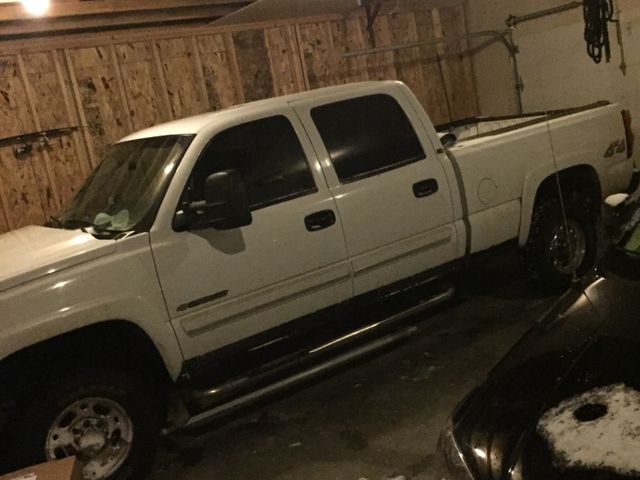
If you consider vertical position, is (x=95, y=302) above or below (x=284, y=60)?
below

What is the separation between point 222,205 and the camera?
3781 millimetres

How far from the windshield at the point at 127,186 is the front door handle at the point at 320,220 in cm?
92

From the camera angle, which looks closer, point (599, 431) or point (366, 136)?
point (599, 431)

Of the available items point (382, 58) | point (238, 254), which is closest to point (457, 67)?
point (382, 58)

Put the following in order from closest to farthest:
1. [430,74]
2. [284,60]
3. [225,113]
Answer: [225,113] → [284,60] → [430,74]

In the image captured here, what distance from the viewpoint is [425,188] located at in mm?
4859

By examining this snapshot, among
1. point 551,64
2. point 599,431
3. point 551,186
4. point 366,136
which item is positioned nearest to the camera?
point 599,431

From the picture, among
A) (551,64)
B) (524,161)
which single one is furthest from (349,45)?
(524,161)

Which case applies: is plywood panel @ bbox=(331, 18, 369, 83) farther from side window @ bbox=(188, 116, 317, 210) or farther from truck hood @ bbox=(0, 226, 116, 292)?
truck hood @ bbox=(0, 226, 116, 292)

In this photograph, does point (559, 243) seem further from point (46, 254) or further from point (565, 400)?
point (46, 254)

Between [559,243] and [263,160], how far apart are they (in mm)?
2890

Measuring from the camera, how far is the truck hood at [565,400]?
2059 mm

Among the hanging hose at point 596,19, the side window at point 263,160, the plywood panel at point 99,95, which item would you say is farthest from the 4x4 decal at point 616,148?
the plywood panel at point 99,95

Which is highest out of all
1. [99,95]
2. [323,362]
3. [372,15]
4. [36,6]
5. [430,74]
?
[36,6]
